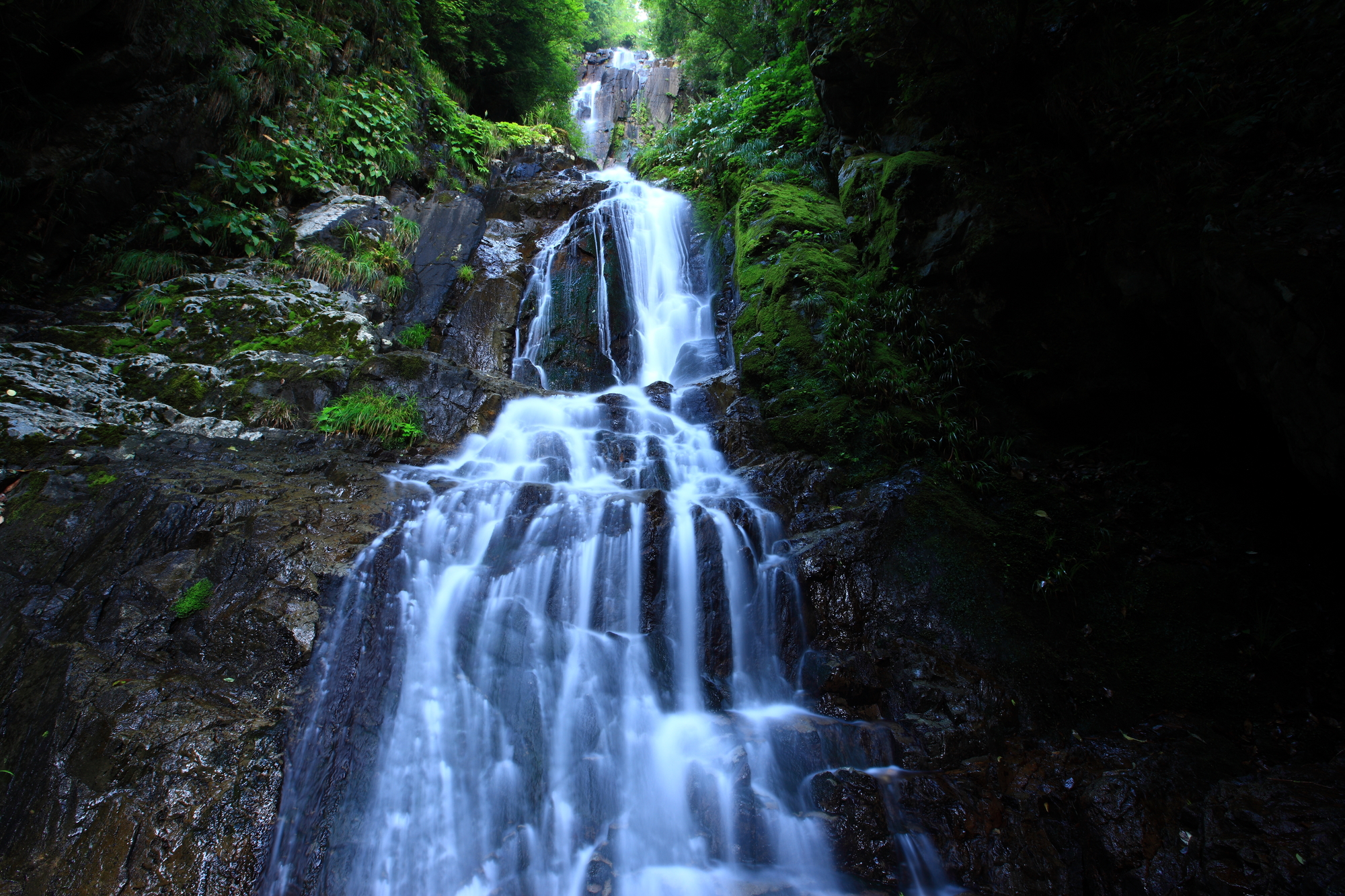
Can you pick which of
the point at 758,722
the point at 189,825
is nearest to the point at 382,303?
the point at 189,825

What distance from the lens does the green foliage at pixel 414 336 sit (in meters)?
8.45

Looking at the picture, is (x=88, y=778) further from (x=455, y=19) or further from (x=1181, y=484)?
(x=455, y=19)

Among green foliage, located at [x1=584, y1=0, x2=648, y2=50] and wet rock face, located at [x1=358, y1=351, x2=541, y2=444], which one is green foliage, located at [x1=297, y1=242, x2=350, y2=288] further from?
green foliage, located at [x1=584, y1=0, x2=648, y2=50]

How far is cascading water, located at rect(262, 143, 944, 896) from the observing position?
10.9ft

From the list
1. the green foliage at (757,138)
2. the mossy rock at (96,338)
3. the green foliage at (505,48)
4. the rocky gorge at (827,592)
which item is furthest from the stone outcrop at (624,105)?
the mossy rock at (96,338)

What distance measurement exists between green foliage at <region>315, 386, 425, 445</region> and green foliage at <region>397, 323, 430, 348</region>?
83.3 inches

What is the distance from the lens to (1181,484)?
481 centimetres

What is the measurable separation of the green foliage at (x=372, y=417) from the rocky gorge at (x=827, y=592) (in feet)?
0.36

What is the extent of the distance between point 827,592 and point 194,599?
476cm

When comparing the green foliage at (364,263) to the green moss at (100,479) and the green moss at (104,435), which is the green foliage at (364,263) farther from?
the green moss at (100,479)

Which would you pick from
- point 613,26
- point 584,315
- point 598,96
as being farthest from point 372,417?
point 613,26

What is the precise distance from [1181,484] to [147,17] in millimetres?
12169

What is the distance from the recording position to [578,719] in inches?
158

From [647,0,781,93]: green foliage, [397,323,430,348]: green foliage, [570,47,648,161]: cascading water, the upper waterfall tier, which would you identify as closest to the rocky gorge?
[397,323,430,348]: green foliage
